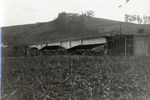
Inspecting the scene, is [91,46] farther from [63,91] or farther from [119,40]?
[63,91]

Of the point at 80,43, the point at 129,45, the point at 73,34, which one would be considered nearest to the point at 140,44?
the point at 129,45

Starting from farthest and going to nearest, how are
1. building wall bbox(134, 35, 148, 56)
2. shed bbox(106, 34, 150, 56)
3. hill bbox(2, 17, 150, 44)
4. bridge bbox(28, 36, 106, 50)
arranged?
1. hill bbox(2, 17, 150, 44)
2. bridge bbox(28, 36, 106, 50)
3. shed bbox(106, 34, 150, 56)
4. building wall bbox(134, 35, 148, 56)

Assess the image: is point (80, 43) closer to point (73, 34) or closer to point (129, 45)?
point (129, 45)

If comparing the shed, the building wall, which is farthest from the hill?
the building wall

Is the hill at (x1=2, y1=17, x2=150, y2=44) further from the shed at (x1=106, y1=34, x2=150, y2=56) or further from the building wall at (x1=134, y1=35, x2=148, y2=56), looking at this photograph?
the building wall at (x1=134, y1=35, x2=148, y2=56)

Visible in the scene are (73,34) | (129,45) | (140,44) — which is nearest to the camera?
(140,44)

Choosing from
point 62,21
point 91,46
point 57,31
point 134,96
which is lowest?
point 134,96

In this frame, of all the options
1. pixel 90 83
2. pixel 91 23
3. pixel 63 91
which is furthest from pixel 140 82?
pixel 91 23

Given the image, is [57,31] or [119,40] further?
[57,31]
